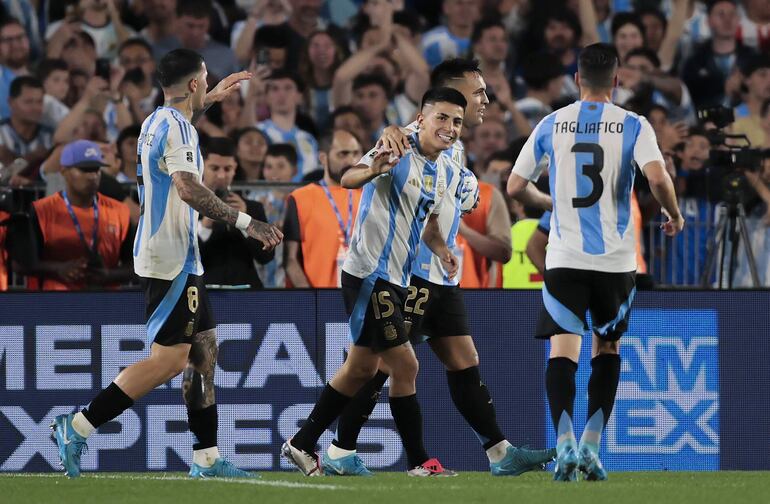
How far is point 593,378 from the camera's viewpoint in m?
7.57

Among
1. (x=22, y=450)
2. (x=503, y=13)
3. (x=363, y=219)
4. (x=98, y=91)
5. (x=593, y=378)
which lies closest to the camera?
(x=593, y=378)

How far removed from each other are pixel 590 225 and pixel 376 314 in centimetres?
133

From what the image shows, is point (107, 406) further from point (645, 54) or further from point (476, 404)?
point (645, 54)

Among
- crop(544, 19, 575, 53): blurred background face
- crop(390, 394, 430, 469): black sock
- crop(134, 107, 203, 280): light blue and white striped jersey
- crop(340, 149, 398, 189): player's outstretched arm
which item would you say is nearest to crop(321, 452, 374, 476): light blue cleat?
crop(390, 394, 430, 469): black sock

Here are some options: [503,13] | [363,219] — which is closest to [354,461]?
[363,219]

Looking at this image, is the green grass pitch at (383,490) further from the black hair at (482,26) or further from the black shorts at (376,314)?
the black hair at (482,26)

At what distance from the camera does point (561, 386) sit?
7.40m

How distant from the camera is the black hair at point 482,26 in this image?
1427 centimetres

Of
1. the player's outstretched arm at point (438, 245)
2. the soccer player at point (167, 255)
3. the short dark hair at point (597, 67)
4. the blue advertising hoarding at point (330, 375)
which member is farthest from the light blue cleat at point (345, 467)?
the short dark hair at point (597, 67)

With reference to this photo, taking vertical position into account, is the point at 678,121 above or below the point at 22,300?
above

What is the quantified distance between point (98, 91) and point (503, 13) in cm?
421

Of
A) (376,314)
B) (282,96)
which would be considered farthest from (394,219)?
(282,96)

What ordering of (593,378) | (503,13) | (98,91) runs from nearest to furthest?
(593,378) < (98,91) < (503,13)

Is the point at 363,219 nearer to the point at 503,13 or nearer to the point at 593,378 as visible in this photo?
the point at 593,378
